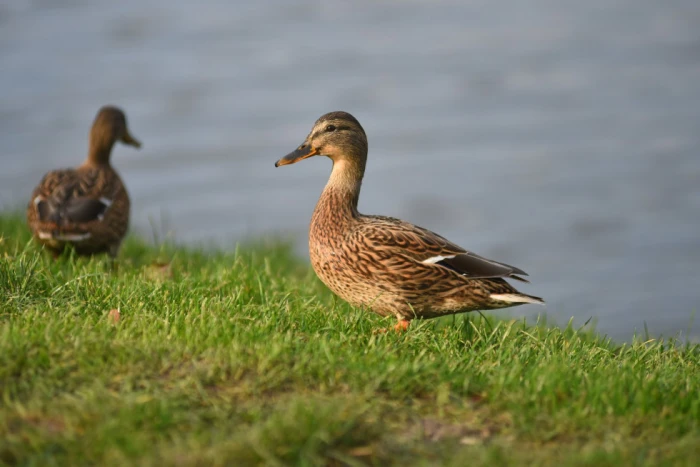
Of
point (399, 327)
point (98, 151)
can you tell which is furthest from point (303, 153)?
point (98, 151)

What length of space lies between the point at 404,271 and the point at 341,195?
3.01 ft

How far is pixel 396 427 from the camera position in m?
3.84

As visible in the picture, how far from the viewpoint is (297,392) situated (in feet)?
13.1

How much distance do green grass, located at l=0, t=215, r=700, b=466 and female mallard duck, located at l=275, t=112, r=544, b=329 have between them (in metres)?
0.32

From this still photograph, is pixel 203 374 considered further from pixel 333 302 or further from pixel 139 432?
pixel 333 302

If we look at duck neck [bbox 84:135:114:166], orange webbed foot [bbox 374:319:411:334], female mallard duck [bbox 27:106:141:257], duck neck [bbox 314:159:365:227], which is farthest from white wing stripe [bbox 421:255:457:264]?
duck neck [bbox 84:135:114:166]

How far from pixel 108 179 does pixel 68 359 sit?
180 inches

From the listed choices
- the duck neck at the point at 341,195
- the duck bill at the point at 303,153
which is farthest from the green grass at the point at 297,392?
the duck bill at the point at 303,153

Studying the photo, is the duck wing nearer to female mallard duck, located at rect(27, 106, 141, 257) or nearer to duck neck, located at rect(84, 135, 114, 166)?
female mallard duck, located at rect(27, 106, 141, 257)

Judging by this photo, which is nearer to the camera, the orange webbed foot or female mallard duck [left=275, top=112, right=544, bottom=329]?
the orange webbed foot

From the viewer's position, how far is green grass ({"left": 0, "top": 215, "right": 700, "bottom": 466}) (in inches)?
137

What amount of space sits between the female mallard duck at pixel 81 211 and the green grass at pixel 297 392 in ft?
6.93

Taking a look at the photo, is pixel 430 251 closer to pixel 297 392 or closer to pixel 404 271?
pixel 404 271

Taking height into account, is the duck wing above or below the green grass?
above
